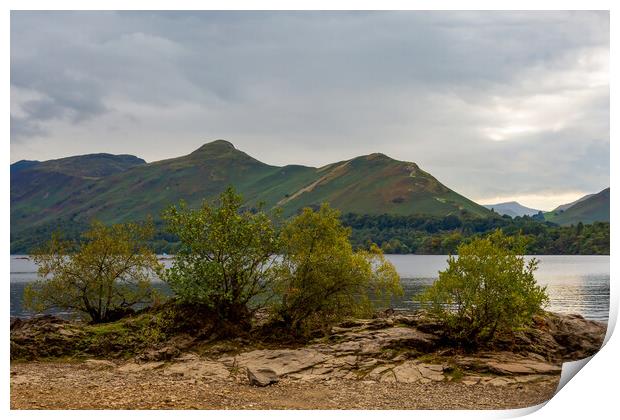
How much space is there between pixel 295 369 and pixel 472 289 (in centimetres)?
736

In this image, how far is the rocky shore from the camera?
61.3ft

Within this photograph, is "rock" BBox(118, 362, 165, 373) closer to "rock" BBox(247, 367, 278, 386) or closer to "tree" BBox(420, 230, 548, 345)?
"rock" BBox(247, 367, 278, 386)

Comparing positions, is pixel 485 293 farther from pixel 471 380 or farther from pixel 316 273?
pixel 316 273

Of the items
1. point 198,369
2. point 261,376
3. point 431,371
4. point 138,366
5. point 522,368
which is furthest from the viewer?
point 138,366

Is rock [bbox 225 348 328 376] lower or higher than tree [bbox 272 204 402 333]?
lower

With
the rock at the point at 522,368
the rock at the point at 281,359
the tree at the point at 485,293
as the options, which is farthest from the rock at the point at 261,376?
the rock at the point at 522,368

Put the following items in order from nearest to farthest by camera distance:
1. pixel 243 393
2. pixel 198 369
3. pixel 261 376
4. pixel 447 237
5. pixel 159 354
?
pixel 243 393 < pixel 261 376 < pixel 198 369 < pixel 159 354 < pixel 447 237

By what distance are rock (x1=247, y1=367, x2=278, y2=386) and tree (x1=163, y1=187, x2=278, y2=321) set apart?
16.6 ft

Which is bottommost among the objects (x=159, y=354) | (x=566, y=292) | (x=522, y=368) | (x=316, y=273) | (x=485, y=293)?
(x=566, y=292)

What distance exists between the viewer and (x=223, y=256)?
86.3ft

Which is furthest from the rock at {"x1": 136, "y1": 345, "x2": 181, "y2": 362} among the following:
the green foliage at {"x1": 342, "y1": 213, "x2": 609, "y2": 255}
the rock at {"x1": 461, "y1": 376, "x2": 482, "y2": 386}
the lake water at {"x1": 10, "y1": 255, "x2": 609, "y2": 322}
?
the green foliage at {"x1": 342, "y1": 213, "x2": 609, "y2": 255}

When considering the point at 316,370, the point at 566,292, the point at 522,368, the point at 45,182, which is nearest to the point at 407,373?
the point at 316,370

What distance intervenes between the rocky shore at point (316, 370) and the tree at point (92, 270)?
3204 mm

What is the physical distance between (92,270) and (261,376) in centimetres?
1389
